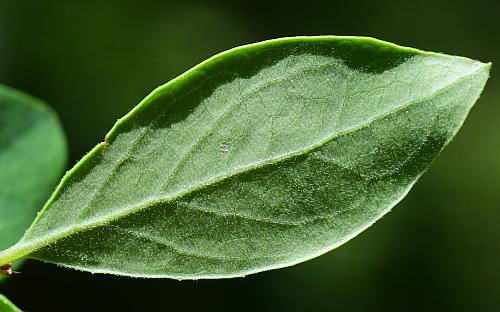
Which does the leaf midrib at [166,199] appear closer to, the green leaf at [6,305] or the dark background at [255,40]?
the green leaf at [6,305]

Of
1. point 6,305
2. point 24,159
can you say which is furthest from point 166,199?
point 24,159

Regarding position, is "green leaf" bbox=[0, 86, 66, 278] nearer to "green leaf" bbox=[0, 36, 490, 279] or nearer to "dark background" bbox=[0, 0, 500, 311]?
"green leaf" bbox=[0, 36, 490, 279]

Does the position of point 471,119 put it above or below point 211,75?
below

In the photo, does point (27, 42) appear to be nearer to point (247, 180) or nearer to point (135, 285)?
point (135, 285)

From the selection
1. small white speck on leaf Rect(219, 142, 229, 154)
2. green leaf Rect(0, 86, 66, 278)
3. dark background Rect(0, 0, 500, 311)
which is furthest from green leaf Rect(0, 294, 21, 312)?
dark background Rect(0, 0, 500, 311)

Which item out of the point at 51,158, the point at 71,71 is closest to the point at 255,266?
the point at 51,158

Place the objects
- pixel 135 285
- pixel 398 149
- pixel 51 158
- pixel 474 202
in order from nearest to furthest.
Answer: pixel 398 149
pixel 51 158
pixel 135 285
pixel 474 202

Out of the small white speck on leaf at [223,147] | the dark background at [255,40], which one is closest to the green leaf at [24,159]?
the small white speck on leaf at [223,147]
